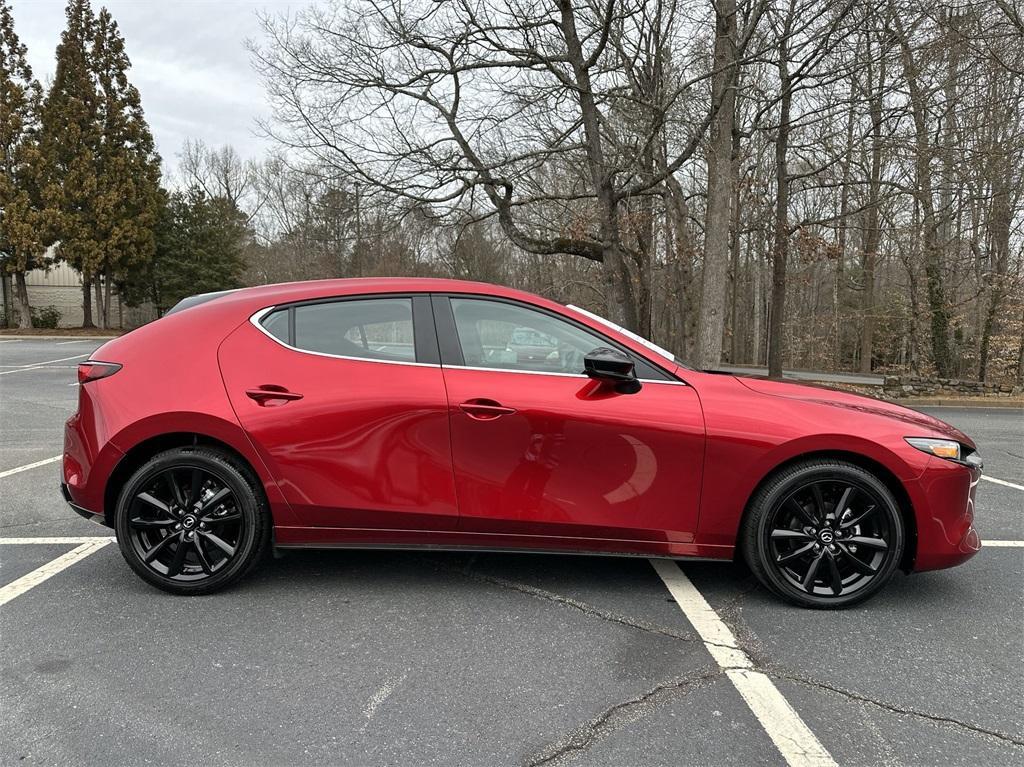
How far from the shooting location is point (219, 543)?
323cm

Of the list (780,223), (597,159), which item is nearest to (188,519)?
(597,159)

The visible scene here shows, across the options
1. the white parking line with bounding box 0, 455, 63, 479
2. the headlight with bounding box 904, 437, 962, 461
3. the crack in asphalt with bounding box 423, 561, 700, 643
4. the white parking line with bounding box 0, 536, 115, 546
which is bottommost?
the crack in asphalt with bounding box 423, 561, 700, 643

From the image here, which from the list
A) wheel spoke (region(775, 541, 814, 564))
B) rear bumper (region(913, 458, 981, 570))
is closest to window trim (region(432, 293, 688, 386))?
wheel spoke (region(775, 541, 814, 564))

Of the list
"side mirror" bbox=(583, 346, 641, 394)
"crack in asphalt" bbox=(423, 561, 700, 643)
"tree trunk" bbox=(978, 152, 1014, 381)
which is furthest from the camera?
"tree trunk" bbox=(978, 152, 1014, 381)

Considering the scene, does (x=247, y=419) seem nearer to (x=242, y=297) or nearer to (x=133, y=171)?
(x=242, y=297)

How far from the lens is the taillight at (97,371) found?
131 inches

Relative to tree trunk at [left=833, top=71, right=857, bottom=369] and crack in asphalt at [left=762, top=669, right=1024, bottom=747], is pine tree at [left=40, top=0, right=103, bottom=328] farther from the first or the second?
crack in asphalt at [left=762, top=669, right=1024, bottom=747]

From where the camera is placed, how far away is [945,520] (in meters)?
3.12

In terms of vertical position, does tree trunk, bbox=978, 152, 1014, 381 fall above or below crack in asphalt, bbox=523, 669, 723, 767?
above

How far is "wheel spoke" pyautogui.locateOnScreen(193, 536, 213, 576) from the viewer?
3.24 metres

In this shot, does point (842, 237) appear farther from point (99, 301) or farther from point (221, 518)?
point (99, 301)

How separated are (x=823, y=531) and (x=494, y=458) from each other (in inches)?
64.9

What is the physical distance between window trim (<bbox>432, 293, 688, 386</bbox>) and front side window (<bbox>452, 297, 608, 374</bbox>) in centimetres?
2

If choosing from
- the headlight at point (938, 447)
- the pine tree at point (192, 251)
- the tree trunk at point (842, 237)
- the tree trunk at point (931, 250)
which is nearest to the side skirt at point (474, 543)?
the headlight at point (938, 447)
